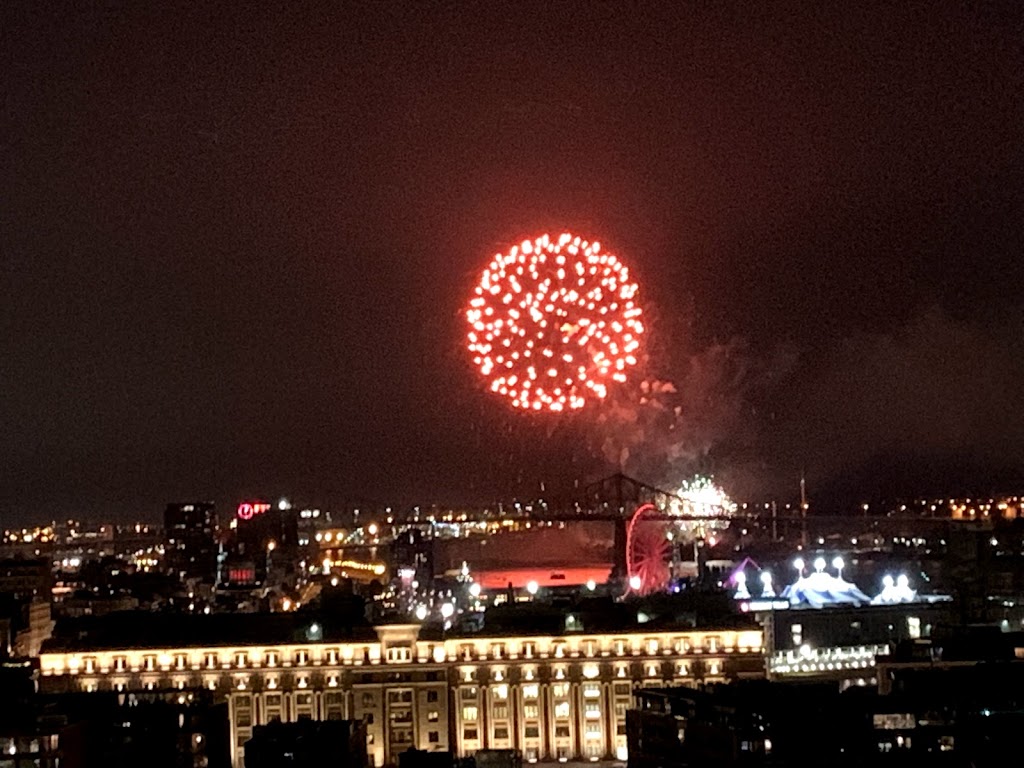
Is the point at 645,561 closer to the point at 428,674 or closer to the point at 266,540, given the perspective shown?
the point at 428,674

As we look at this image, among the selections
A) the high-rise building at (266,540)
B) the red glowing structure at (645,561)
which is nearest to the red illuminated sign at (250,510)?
the high-rise building at (266,540)

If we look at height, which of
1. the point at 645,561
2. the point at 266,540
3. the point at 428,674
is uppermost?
the point at 266,540

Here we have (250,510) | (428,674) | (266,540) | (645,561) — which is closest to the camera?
(428,674)

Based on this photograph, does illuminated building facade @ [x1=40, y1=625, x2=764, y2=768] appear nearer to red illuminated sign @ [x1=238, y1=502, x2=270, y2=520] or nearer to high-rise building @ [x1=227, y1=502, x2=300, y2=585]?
high-rise building @ [x1=227, y1=502, x2=300, y2=585]

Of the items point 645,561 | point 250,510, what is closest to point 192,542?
point 250,510

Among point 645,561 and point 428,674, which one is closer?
point 428,674

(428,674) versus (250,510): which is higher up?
(250,510)

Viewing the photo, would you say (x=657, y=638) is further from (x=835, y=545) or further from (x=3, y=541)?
(x=3, y=541)

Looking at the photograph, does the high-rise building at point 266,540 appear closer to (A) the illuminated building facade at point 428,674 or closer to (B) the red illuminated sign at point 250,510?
(B) the red illuminated sign at point 250,510
